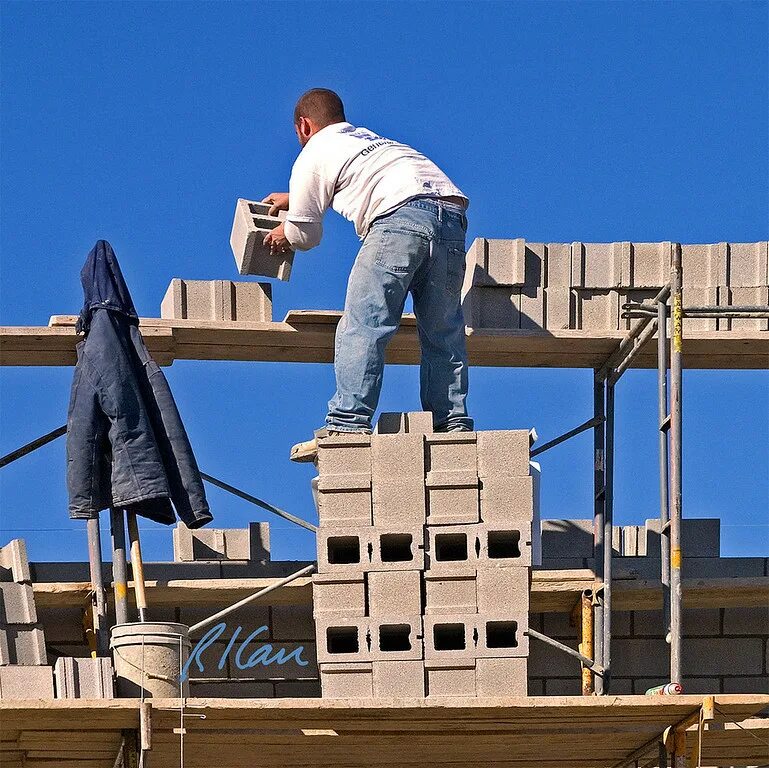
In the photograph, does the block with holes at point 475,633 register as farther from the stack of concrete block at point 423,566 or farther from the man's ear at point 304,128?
the man's ear at point 304,128

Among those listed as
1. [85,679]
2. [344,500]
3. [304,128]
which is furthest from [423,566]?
[304,128]

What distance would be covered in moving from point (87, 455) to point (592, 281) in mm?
3605

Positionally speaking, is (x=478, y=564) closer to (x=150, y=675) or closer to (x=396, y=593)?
(x=396, y=593)

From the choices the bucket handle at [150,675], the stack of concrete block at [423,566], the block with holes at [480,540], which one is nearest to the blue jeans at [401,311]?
the stack of concrete block at [423,566]

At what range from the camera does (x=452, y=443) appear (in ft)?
36.0

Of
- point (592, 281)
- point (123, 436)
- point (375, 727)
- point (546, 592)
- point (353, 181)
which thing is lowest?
point (375, 727)

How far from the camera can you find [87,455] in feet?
36.0

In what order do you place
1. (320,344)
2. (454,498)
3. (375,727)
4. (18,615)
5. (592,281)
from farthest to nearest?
(592,281)
(320,344)
(18,615)
(454,498)
(375,727)

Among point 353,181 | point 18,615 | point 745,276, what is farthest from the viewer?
point 745,276

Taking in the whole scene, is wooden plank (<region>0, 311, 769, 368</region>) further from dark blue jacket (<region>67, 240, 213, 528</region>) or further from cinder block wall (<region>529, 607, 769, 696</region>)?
cinder block wall (<region>529, 607, 769, 696</region>)

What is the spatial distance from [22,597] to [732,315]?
4.67 m

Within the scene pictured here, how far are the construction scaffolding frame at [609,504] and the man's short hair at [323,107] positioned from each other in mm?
2177

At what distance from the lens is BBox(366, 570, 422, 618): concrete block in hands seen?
10.8 metres

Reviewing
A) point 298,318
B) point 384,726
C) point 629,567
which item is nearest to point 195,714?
point 384,726
